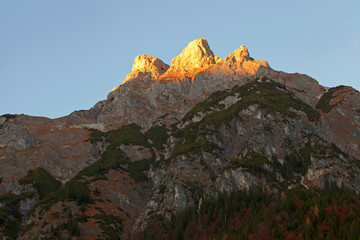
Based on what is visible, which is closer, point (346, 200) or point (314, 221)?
point (314, 221)

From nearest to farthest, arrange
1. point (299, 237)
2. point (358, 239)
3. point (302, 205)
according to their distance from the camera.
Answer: point (358, 239) → point (299, 237) → point (302, 205)

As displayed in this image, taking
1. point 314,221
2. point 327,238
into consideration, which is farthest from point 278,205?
point 327,238

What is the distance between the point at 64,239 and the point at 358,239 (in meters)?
124

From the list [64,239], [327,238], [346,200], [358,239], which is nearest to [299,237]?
[327,238]

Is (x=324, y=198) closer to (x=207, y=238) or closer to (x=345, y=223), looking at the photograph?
(x=345, y=223)

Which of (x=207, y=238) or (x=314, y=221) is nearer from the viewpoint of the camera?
(x=314, y=221)

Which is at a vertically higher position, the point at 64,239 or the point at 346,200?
the point at 346,200

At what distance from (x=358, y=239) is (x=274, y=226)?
3869 cm

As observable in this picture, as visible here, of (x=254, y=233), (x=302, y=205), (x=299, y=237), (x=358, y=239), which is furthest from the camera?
(x=302, y=205)

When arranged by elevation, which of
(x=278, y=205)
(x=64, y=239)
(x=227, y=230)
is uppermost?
(x=278, y=205)

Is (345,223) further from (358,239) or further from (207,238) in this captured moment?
(207,238)

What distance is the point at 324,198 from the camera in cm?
19275

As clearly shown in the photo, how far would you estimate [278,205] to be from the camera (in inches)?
7820

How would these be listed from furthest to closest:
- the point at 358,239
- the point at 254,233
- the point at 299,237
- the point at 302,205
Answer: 1. the point at 302,205
2. the point at 254,233
3. the point at 299,237
4. the point at 358,239
